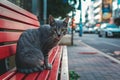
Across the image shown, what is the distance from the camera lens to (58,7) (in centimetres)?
2700

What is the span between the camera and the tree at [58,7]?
26.6m

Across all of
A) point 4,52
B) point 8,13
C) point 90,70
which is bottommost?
point 90,70

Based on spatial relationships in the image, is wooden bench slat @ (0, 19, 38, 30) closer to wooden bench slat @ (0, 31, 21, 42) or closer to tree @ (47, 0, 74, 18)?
wooden bench slat @ (0, 31, 21, 42)

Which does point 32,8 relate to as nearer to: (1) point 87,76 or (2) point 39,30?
(1) point 87,76

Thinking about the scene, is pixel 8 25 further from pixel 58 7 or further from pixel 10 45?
pixel 58 7

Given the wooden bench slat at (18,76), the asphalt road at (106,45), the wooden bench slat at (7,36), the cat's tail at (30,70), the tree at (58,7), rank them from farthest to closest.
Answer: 1. the tree at (58,7)
2. the asphalt road at (106,45)
3. the cat's tail at (30,70)
4. the wooden bench slat at (7,36)
5. the wooden bench slat at (18,76)

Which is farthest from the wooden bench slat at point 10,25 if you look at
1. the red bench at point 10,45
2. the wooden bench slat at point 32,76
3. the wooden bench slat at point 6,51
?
the wooden bench slat at point 32,76

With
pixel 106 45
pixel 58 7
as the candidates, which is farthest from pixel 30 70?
pixel 58 7

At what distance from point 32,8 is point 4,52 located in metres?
8.76

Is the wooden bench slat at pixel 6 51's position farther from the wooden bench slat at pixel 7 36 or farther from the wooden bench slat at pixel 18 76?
the wooden bench slat at pixel 18 76

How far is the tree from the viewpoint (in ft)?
87.2

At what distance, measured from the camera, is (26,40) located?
16.8 feet

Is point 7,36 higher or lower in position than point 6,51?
higher

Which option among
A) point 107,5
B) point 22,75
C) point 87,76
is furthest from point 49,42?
point 107,5
